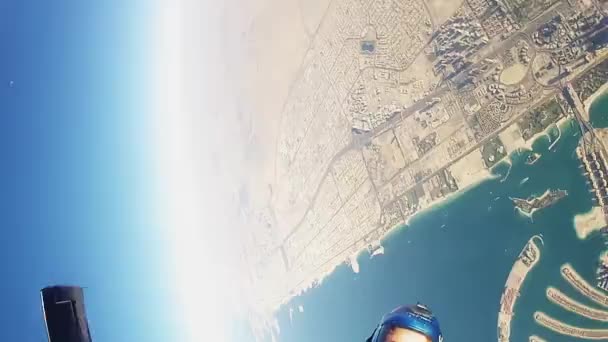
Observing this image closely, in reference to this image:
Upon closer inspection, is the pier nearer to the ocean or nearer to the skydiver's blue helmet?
the ocean

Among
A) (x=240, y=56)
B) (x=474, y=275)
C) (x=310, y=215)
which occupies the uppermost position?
(x=240, y=56)

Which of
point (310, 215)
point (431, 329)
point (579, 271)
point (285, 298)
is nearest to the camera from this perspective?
point (431, 329)

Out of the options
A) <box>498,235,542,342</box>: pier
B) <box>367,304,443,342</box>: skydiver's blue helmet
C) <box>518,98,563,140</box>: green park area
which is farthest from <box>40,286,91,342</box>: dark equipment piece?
→ <box>518,98,563,140</box>: green park area

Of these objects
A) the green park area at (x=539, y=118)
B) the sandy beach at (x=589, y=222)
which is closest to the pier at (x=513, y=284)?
the sandy beach at (x=589, y=222)

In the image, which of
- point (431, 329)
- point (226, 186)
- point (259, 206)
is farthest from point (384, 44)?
point (226, 186)

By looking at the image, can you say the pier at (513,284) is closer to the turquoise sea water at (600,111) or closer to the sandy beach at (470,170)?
the sandy beach at (470,170)

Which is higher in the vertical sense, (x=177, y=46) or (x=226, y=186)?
(x=177, y=46)

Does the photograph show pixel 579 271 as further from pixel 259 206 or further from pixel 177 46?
pixel 177 46
